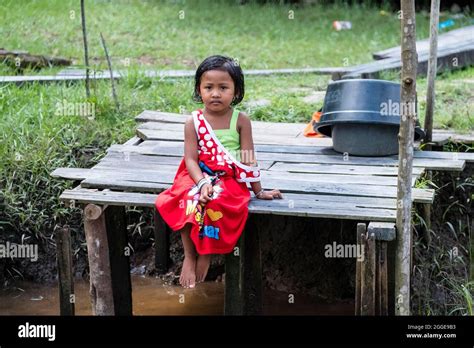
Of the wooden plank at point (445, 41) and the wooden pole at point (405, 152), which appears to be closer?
the wooden pole at point (405, 152)

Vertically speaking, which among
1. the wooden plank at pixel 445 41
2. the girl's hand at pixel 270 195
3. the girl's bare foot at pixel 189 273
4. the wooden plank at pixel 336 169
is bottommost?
the girl's bare foot at pixel 189 273

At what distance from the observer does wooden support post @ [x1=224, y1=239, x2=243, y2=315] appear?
5.81 metres

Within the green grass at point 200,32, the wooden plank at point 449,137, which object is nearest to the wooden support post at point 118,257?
the wooden plank at point 449,137

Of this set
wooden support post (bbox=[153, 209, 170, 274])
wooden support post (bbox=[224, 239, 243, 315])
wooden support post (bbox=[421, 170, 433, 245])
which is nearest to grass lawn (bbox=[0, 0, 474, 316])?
wooden support post (bbox=[153, 209, 170, 274])

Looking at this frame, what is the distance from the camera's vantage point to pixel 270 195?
5.68m

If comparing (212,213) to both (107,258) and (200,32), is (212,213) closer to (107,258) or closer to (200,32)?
(107,258)

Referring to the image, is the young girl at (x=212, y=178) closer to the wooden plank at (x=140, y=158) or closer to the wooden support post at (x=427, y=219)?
the wooden plank at (x=140, y=158)

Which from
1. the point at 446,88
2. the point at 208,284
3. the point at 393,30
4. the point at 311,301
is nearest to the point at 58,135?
the point at 208,284

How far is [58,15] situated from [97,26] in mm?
566

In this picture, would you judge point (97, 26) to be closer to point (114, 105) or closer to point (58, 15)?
point (58, 15)

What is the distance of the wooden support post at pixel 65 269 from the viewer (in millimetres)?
5703

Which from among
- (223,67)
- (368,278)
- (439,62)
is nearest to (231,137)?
(223,67)

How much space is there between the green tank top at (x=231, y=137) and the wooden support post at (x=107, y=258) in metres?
0.89

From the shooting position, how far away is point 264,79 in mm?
9859
